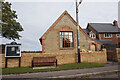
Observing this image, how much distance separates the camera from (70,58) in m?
11.4

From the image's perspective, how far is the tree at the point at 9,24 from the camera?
15762 millimetres

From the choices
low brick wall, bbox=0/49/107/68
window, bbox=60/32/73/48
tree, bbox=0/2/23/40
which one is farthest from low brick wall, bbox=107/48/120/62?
tree, bbox=0/2/23/40

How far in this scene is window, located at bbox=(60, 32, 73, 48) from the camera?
1492 centimetres

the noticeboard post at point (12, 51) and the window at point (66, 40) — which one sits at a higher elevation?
the window at point (66, 40)

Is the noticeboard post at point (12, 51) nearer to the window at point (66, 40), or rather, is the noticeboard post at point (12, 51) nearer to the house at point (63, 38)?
the house at point (63, 38)

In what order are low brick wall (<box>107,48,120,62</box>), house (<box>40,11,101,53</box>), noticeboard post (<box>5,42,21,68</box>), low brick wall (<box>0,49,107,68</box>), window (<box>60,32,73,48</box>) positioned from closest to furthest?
noticeboard post (<box>5,42,21,68</box>), low brick wall (<box>0,49,107,68</box>), low brick wall (<box>107,48,120,62</box>), house (<box>40,11,101,53</box>), window (<box>60,32,73,48</box>)

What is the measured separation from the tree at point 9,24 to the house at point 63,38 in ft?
20.6

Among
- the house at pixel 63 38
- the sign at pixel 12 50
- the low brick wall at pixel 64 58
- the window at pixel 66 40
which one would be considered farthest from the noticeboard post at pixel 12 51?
the window at pixel 66 40

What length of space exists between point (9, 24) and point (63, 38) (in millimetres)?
9375

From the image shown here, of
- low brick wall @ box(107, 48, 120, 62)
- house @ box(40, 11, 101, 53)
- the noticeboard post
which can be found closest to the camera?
the noticeboard post

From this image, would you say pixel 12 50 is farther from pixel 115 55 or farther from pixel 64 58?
pixel 115 55

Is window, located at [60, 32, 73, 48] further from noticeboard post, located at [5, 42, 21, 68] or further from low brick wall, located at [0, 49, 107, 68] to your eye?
noticeboard post, located at [5, 42, 21, 68]

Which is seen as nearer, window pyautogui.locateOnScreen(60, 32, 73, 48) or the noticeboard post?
the noticeboard post

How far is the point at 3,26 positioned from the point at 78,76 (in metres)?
14.5
